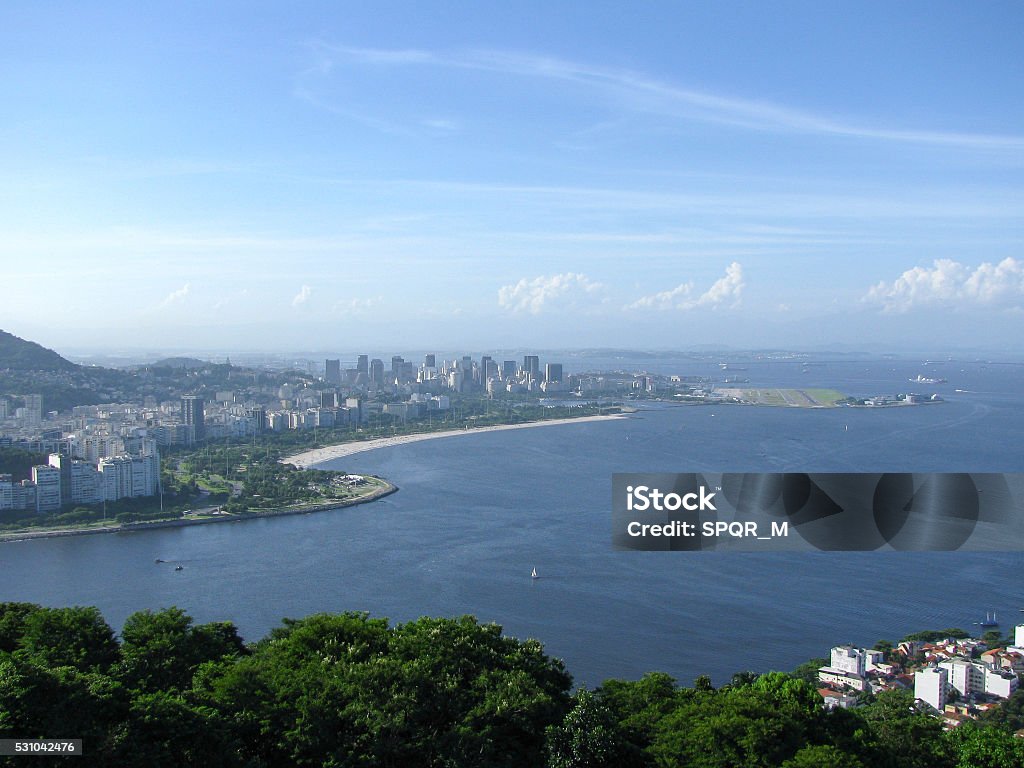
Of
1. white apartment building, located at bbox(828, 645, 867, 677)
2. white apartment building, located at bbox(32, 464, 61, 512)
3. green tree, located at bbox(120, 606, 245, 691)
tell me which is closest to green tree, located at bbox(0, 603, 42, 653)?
green tree, located at bbox(120, 606, 245, 691)

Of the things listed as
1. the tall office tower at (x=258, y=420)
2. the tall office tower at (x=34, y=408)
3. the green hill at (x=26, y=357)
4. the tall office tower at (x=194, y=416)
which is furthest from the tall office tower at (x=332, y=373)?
the tall office tower at (x=34, y=408)

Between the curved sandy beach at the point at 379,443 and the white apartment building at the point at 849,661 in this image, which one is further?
the curved sandy beach at the point at 379,443

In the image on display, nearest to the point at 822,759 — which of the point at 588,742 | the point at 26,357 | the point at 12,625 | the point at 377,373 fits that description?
the point at 588,742

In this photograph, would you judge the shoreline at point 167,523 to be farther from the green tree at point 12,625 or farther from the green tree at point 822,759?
the green tree at point 822,759

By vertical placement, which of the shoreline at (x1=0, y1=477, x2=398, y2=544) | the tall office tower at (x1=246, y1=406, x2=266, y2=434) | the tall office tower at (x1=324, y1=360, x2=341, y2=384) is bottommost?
the shoreline at (x1=0, y1=477, x2=398, y2=544)

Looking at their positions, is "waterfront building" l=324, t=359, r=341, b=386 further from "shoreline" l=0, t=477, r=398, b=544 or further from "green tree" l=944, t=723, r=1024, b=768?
"green tree" l=944, t=723, r=1024, b=768

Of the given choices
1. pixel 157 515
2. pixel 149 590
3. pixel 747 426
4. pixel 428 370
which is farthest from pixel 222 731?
→ pixel 428 370

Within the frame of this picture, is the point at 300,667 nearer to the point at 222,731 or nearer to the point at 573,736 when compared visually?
the point at 222,731
